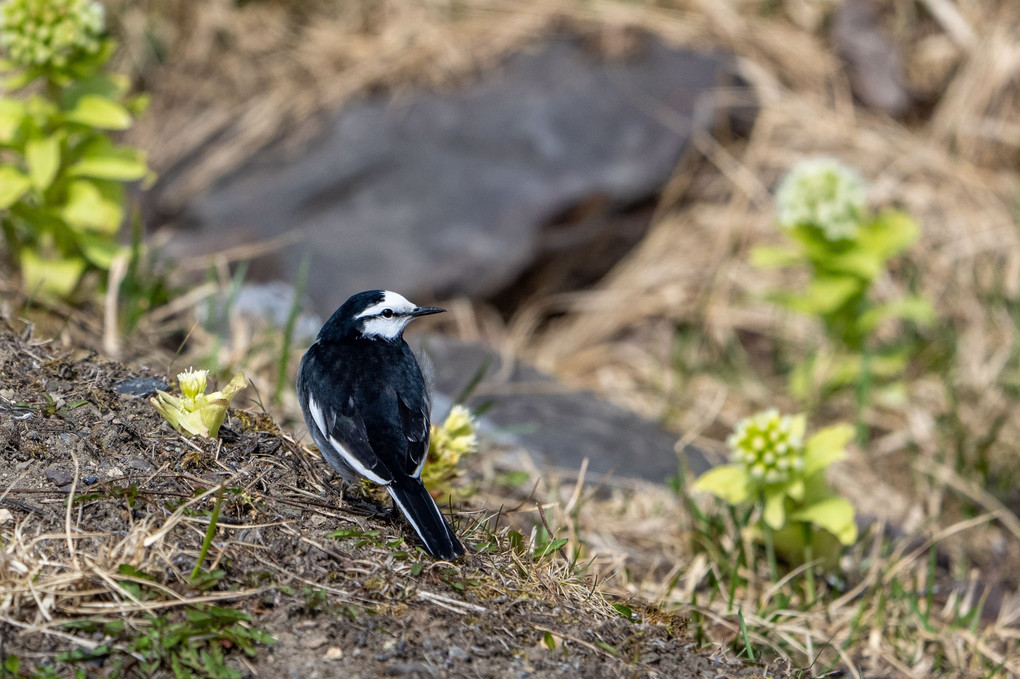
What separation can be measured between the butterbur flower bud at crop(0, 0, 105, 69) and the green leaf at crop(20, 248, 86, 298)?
0.90 metres

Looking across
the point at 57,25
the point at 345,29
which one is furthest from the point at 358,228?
the point at 57,25

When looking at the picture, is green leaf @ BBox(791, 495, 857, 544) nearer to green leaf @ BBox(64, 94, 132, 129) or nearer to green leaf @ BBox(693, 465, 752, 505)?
green leaf @ BBox(693, 465, 752, 505)

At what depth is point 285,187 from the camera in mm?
7297

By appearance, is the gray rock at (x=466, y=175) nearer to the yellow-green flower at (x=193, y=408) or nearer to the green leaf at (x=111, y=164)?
the green leaf at (x=111, y=164)

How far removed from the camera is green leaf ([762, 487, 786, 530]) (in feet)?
12.3

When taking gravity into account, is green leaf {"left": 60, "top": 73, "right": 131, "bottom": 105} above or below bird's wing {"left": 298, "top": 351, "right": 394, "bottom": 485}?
above

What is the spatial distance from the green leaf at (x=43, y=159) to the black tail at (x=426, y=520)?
7.98 ft

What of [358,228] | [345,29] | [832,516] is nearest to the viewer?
[832,516]

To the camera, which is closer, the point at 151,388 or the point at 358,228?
the point at 151,388

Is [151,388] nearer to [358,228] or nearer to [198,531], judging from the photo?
[198,531]

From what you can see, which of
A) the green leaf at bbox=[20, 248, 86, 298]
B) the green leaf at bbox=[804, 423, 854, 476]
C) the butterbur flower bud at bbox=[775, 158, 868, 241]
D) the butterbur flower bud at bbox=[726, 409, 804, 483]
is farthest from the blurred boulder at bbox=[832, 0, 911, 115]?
the green leaf at bbox=[20, 248, 86, 298]

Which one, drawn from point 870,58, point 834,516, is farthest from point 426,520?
point 870,58

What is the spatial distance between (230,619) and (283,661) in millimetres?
162

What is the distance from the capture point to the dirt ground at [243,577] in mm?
2199
